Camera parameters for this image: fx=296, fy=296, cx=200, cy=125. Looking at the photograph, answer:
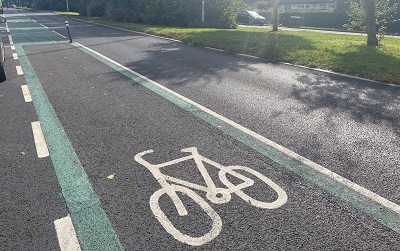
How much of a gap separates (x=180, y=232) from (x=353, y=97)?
17.7 feet

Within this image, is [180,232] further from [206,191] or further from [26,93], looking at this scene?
[26,93]

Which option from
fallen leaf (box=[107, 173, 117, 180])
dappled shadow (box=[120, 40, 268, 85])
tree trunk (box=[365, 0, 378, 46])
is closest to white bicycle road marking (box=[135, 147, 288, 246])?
fallen leaf (box=[107, 173, 117, 180])

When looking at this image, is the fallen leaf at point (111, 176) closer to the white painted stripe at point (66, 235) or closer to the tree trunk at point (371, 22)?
the white painted stripe at point (66, 235)

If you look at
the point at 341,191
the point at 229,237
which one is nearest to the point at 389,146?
the point at 341,191

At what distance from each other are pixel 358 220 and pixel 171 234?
5.70ft

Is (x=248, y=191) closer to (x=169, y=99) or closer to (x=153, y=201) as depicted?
(x=153, y=201)

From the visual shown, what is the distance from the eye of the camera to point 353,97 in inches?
253

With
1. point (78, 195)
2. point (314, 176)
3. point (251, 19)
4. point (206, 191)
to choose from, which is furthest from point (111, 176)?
point (251, 19)

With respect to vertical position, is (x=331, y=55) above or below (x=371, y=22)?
below

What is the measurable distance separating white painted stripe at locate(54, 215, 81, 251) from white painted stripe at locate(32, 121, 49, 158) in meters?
1.54

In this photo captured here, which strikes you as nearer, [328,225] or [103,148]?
[328,225]

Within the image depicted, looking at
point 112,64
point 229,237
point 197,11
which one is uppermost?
point 197,11

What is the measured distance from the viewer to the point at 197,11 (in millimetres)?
27062

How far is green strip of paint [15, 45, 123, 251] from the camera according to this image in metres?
2.56
